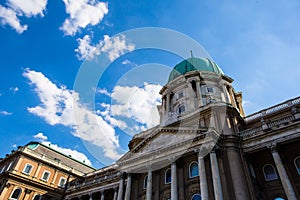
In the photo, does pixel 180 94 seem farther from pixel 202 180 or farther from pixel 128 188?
pixel 202 180

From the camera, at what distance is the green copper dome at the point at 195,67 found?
42.6 meters

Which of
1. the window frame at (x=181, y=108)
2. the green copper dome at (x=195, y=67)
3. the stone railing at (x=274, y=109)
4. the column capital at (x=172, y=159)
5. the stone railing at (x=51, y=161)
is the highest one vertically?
the green copper dome at (x=195, y=67)

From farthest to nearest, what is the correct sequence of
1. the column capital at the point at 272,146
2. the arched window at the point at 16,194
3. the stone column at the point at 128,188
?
the arched window at the point at 16,194 → the stone column at the point at 128,188 → the column capital at the point at 272,146

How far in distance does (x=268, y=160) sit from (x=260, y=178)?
215 centimetres

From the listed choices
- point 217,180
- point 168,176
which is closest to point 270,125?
point 217,180

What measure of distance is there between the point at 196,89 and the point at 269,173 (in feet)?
61.1

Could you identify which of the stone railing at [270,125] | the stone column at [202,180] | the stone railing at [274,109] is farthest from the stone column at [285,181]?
the stone railing at [274,109]

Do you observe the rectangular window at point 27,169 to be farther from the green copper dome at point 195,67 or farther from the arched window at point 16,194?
the green copper dome at point 195,67

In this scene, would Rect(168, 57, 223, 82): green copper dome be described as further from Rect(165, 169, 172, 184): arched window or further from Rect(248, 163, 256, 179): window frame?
Rect(248, 163, 256, 179): window frame

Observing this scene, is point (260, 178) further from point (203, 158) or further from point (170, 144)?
point (170, 144)

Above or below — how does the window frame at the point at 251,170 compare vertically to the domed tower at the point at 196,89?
below

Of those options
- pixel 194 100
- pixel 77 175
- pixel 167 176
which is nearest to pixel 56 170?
pixel 77 175

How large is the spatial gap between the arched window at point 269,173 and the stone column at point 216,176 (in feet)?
20.1

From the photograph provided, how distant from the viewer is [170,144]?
2564 cm
